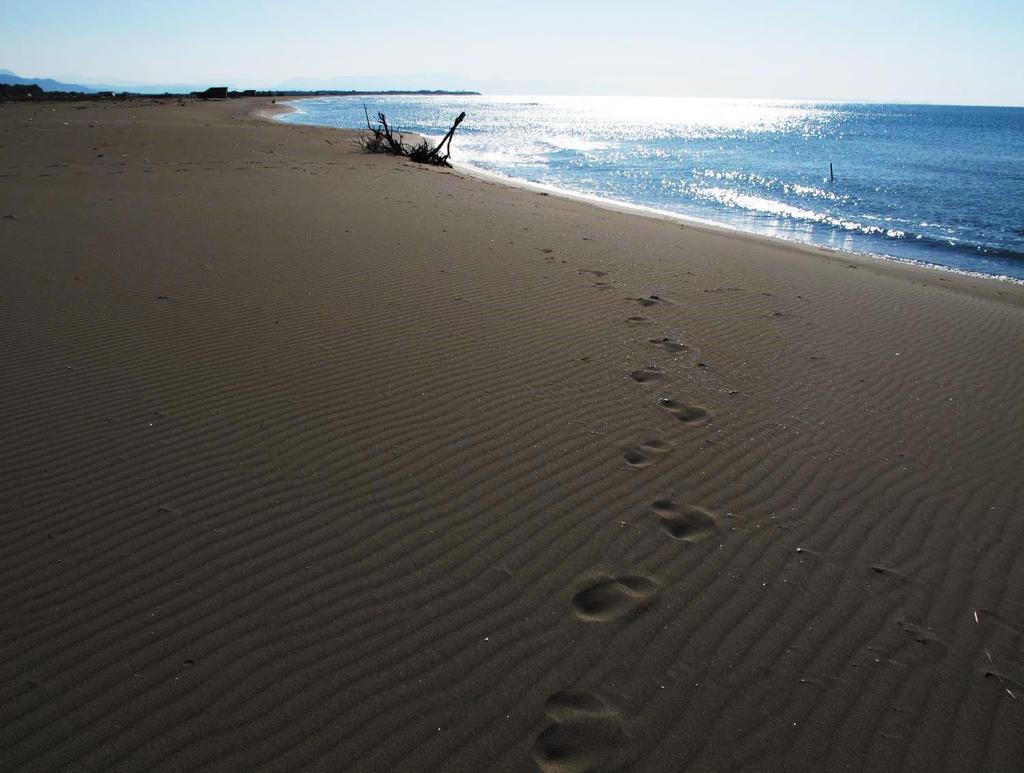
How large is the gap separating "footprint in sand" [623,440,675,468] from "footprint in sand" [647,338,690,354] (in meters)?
1.65

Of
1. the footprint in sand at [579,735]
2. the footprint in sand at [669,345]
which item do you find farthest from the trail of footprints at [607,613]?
the footprint in sand at [669,345]

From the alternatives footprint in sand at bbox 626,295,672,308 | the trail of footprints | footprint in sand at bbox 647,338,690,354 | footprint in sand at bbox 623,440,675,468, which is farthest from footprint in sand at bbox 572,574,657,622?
footprint in sand at bbox 626,295,672,308

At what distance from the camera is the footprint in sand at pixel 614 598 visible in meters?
2.80

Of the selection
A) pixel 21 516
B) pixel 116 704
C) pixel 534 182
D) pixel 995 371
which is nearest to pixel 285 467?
pixel 21 516

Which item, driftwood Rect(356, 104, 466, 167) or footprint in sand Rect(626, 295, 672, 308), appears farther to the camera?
driftwood Rect(356, 104, 466, 167)

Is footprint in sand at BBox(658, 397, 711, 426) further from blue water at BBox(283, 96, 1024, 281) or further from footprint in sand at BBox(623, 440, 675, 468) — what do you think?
blue water at BBox(283, 96, 1024, 281)

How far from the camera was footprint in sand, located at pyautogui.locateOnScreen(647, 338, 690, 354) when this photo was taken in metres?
5.62

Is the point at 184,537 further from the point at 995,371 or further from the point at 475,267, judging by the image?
the point at 995,371

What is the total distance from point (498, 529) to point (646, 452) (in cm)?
119

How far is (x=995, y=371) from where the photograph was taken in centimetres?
569

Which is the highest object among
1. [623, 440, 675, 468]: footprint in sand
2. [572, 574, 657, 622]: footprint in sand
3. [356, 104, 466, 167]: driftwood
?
[356, 104, 466, 167]: driftwood

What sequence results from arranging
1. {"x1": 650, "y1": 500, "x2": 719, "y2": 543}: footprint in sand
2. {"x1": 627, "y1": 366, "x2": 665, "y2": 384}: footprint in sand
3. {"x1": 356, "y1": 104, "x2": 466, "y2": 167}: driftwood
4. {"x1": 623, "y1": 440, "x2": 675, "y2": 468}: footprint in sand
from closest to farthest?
{"x1": 650, "y1": 500, "x2": 719, "y2": 543}: footprint in sand < {"x1": 623, "y1": 440, "x2": 675, "y2": 468}: footprint in sand < {"x1": 627, "y1": 366, "x2": 665, "y2": 384}: footprint in sand < {"x1": 356, "y1": 104, "x2": 466, "y2": 167}: driftwood

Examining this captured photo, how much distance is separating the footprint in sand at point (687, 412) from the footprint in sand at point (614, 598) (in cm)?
168

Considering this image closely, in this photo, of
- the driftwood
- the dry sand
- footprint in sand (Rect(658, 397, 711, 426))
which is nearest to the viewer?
the dry sand
